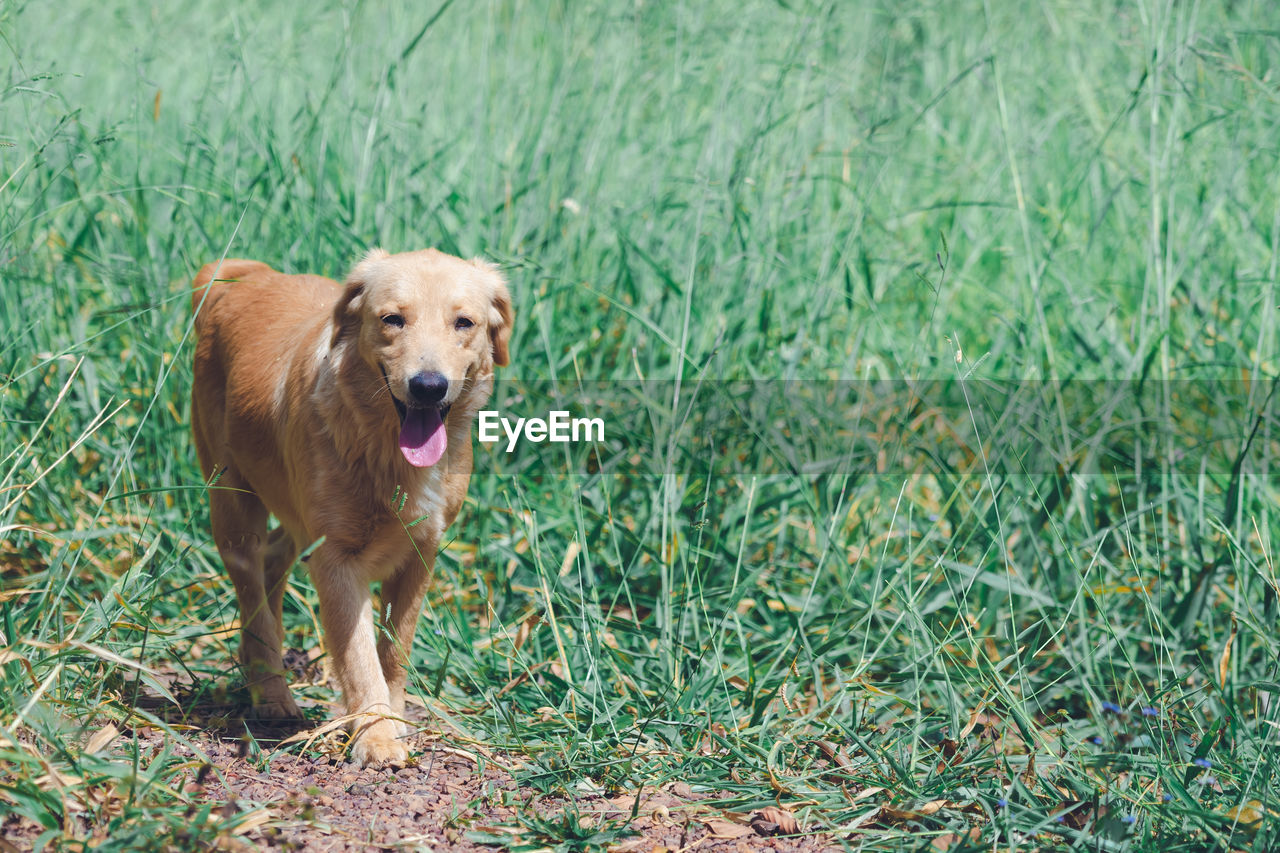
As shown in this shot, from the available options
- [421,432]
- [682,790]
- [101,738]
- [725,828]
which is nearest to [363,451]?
[421,432]

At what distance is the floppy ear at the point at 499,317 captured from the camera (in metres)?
3.21

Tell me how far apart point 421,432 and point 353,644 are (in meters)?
0.58

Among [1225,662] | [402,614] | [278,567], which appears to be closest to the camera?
[402,614]

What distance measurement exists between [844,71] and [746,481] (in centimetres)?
196

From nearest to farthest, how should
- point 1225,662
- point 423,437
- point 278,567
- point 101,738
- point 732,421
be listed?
point 101,738 < point 423,437 < point 1225,662 < point 278,567 < point 732,421

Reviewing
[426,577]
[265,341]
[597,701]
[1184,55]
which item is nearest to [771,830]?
[597,701]

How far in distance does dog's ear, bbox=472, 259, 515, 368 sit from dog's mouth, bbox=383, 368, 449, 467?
0.39 m

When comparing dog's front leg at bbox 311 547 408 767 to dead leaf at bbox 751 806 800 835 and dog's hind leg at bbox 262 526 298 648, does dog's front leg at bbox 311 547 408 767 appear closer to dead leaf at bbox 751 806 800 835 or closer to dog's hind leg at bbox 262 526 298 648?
dog's hind leg at bbox 262 526 298 648

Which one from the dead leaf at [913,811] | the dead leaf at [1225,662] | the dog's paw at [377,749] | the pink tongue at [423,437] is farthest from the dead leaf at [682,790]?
the dead leaf at [1225,662]

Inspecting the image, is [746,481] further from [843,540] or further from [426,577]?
[426,577]

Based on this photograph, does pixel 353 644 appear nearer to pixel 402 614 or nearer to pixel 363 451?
pixel 402 614

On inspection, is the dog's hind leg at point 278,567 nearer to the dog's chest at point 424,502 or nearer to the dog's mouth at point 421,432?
the dog's chest at point 424,502

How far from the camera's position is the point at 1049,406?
3926 mm

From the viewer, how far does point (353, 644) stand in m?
2.90
